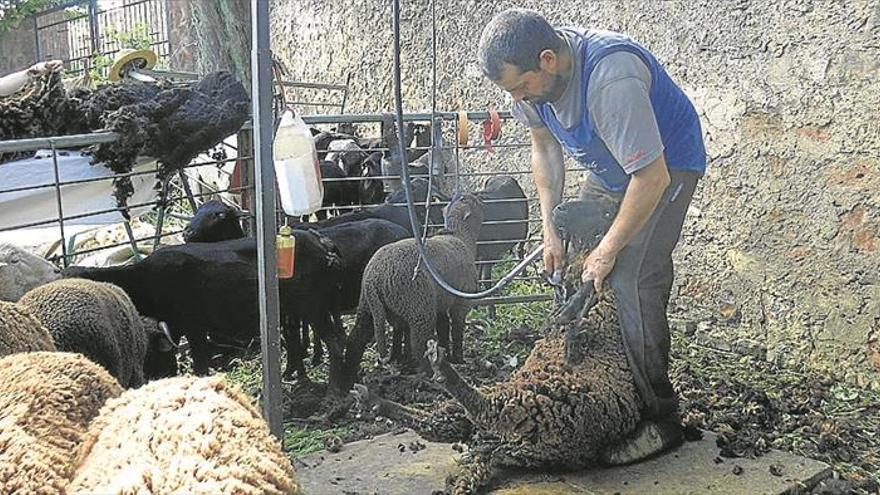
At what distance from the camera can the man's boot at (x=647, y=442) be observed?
402 centimetres

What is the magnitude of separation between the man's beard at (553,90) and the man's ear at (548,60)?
0.05 meters

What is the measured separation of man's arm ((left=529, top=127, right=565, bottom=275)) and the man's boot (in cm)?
83

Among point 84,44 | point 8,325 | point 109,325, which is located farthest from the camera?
point 84,44

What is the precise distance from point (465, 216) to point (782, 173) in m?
1.99

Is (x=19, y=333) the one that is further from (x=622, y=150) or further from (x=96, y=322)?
(x=622, y=150)

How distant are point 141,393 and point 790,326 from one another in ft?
14.5

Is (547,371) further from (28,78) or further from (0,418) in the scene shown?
(28,78)

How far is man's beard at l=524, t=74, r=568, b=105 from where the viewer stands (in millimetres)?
3875

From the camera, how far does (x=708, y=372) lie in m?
5.74

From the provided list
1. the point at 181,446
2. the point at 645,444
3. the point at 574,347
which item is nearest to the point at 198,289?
the point at 574,347

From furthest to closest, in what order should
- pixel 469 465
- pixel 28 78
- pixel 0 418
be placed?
pixel 28 78, pixel 469 465, pixel 0 418

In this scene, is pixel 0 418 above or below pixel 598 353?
above

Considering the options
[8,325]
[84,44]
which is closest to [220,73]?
[8,325]

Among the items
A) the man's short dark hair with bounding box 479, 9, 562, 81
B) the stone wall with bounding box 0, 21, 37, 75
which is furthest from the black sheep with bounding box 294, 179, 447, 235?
the stone wall with bounding box 0, 21, 37, 75
